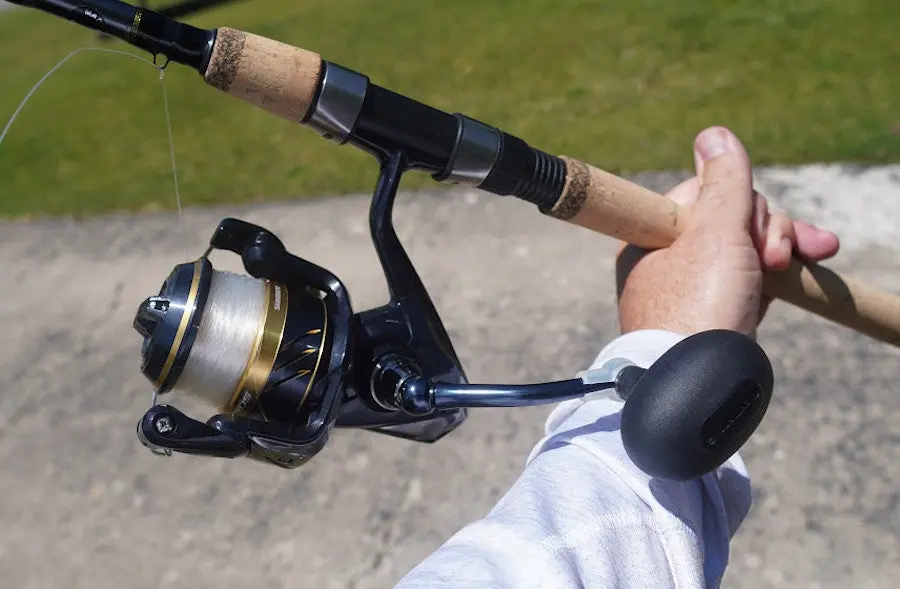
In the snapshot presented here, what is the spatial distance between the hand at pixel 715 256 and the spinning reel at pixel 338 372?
258 mm

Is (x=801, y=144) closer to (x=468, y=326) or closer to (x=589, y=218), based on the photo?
(x=468, y=326)

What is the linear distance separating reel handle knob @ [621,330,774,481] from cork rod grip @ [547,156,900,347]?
384mm

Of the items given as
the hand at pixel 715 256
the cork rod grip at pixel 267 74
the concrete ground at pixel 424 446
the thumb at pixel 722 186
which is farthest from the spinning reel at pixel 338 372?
the concrete ground at pixel 424 446

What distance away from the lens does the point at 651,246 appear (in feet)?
4.33

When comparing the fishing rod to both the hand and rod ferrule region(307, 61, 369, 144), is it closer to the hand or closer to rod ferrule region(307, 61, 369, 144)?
rod ferrule region(307, 61, 369, 144)

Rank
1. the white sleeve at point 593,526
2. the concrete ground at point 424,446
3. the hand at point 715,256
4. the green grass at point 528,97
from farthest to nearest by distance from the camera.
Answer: the green grass at point 528,97 < the concrete ground at point 424,446 < the hand at point 715,256 < the white sleeve at point 593,526

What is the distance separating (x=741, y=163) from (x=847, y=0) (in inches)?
94.5

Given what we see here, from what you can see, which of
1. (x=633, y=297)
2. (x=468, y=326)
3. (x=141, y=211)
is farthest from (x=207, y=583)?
(x=141, y=211)

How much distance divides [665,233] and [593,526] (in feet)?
1.96

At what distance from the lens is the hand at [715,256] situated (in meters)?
1.20

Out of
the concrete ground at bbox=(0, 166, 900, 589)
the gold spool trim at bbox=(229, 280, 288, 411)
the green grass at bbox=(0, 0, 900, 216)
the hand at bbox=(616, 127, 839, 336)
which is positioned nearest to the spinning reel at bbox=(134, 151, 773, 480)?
the gold spool trim at bbox=(229, 280, 288, 411)

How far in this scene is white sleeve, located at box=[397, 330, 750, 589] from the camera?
0.75 m

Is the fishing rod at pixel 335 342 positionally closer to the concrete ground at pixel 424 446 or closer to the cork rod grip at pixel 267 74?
the cork rod grip at pixel 267 74

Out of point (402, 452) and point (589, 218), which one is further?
point (402, 452)
